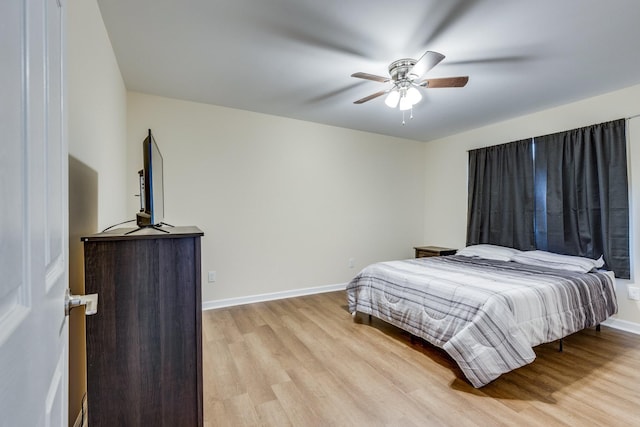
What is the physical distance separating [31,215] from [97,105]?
1.90m

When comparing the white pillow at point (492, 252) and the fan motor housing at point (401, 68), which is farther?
the white pillow at point (492, 252)

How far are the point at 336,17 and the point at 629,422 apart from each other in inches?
115

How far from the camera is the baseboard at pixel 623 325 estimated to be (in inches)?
115

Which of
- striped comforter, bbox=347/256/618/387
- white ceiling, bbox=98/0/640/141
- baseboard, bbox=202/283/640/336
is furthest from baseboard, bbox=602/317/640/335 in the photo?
white ceiling, bbox=98/0/640/141

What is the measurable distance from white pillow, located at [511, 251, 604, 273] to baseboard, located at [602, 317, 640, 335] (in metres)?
0.57

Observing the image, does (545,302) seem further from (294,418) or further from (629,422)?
(294,418)

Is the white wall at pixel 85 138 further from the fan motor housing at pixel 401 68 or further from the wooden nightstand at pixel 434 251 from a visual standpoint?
the wooden nightstand at pixel 434 251

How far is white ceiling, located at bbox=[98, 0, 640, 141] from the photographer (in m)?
1.87

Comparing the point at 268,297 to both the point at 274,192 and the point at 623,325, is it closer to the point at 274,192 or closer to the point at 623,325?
the point at 274,192

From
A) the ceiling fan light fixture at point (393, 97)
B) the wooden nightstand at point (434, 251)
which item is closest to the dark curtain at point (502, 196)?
the wooden nightstand at point (434, 251)

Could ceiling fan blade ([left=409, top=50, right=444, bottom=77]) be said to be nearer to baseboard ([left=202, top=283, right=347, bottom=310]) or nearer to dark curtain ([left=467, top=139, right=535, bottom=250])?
dark curtain ([left=467, top=139, right=535, bottom=250])

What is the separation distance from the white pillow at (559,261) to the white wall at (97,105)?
4037 millimetres

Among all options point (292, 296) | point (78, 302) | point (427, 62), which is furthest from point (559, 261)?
point (78, 302)

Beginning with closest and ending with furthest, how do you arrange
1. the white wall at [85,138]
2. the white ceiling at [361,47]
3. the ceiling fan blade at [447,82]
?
the white wall at [85,138]
the white ceiling at [361,47]
the ceiling fan blade at [447,82]
